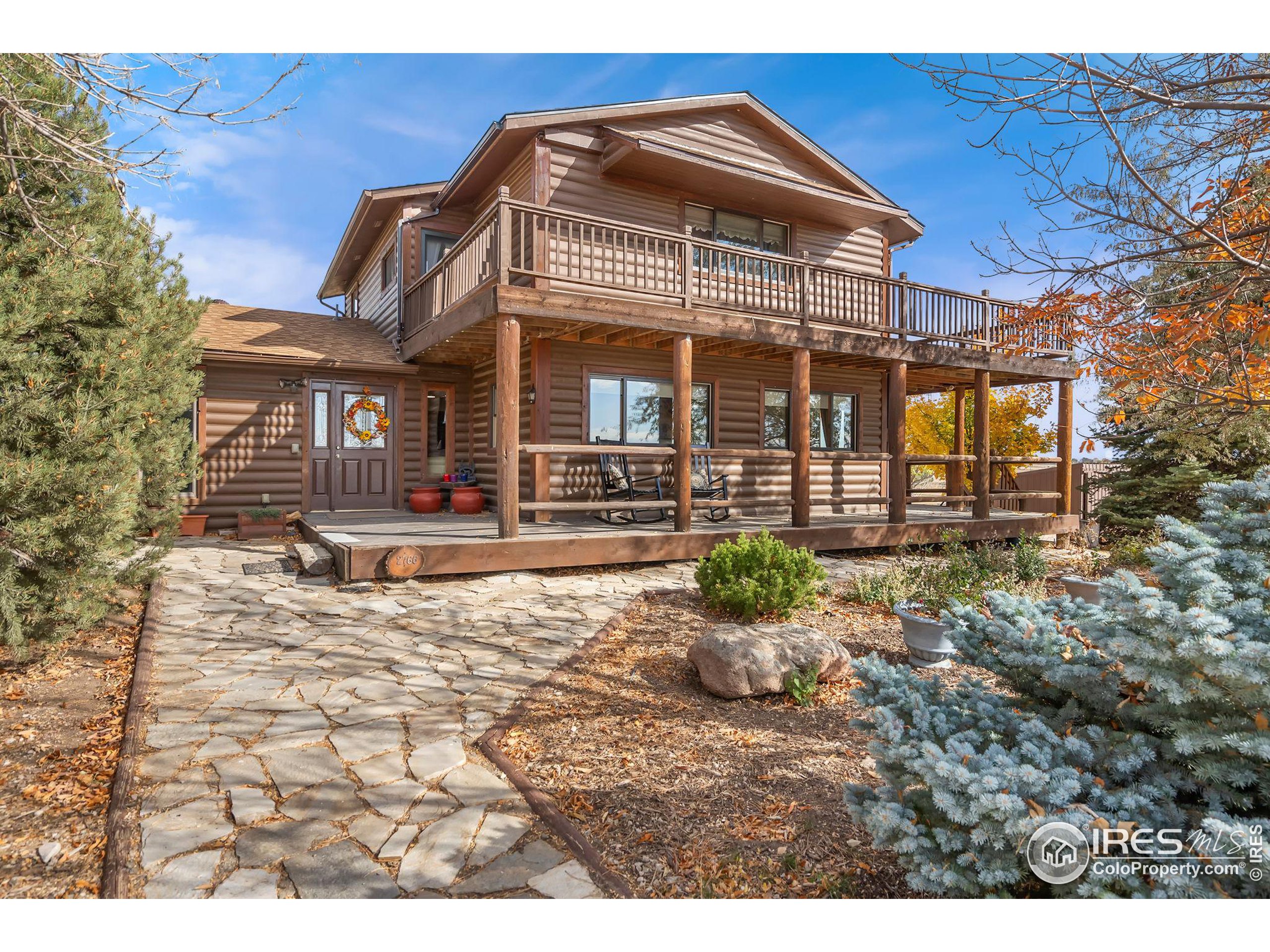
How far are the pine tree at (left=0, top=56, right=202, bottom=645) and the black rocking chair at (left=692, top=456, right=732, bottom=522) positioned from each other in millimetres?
7484

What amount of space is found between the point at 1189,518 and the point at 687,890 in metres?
11.5

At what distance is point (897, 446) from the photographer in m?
10.6

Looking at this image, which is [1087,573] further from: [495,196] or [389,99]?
[495,196]

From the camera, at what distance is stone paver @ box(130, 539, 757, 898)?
7.67ft

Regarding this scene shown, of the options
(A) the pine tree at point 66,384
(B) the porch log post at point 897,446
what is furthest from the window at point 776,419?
(A) the pine tree at point 66,384

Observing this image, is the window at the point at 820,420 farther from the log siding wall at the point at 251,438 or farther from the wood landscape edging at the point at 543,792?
the wood landscape edging at the point at 543,792

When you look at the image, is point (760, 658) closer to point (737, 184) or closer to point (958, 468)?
point (737, 184)

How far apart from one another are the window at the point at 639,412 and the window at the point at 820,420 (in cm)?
145

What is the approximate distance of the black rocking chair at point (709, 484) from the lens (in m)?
10.7

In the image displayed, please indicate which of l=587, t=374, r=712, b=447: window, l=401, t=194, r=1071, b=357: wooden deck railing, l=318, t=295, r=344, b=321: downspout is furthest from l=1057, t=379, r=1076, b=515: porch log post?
l=318, t=295, r=344, b=321: downspout

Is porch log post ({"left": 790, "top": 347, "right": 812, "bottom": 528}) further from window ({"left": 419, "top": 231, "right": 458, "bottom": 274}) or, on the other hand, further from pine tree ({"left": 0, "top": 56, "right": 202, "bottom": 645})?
pine tree ({"left": 0, "top": 56, "right": 202, "bottom": 645})

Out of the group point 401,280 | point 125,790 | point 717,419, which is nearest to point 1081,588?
point 717,419

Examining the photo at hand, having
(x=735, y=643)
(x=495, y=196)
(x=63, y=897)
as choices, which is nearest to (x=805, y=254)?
(x=495, y=196)

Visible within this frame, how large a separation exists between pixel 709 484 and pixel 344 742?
25.8ft
